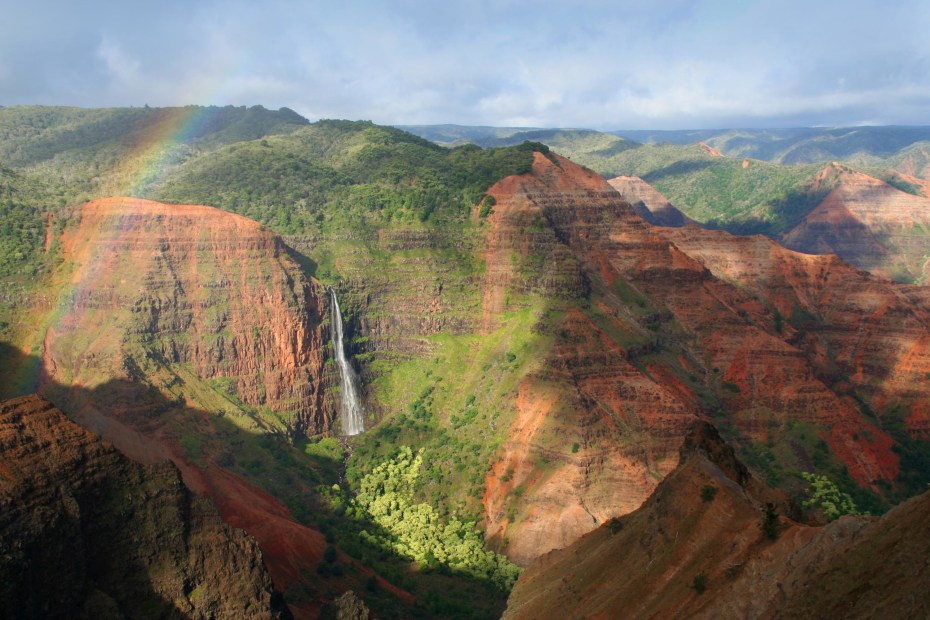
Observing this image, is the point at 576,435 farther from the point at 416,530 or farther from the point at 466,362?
the point at 466,362

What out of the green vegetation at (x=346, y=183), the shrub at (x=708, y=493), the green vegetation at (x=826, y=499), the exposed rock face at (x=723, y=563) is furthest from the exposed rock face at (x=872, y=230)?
the shrub at (x=708, y=493)

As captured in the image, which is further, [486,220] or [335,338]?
[486,220]

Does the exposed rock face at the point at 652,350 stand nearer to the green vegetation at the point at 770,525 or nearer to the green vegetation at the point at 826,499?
the green vegetation at the point at 826,499

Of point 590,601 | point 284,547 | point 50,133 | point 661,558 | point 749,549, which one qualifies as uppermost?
point 50,133

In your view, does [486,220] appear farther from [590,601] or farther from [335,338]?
[590,601]

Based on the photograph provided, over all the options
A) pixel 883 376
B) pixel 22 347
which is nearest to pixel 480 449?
pixel 22 347

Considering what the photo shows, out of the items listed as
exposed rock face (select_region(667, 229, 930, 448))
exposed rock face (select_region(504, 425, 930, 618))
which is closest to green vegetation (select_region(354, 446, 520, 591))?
exposed rock face (select_region(504, 425, 930, 618))
